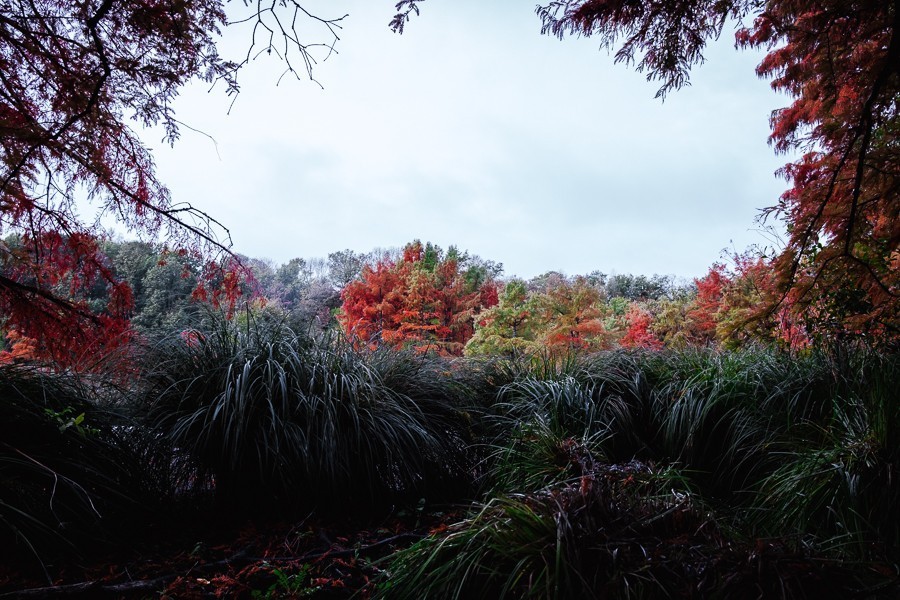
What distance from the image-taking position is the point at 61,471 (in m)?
2.17

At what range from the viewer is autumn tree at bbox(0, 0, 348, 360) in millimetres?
3102

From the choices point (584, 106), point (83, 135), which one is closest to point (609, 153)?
point (584, 106)

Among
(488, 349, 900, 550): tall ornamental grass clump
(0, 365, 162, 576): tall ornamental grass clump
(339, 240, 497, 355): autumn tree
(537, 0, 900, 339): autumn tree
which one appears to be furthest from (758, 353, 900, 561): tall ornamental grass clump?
(339, 240, 497, 355): autumn tree

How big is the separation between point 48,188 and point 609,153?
9462 mm

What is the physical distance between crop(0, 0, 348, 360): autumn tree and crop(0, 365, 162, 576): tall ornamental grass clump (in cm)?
113

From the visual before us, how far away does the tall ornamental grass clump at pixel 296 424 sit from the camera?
8.54 feet

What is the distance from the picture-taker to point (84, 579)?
186 centimetres

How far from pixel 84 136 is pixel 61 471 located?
2.27 metres

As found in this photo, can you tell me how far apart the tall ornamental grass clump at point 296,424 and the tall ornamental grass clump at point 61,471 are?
0.81 feet

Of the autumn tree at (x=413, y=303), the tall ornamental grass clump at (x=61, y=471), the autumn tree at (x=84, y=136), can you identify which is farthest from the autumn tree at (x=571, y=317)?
the tall ornamental grass clump at (x=61, y=471)

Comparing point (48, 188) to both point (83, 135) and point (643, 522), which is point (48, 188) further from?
point (643, 522)

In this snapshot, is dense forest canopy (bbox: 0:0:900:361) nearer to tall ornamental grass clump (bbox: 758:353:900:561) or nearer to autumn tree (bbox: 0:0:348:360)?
autumn tree (bbox: 0:0:348:360)

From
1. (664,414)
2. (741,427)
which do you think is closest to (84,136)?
(664,414)

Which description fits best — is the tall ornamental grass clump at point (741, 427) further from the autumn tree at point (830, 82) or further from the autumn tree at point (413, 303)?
the autumn tree at point (413, 303)
